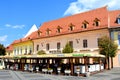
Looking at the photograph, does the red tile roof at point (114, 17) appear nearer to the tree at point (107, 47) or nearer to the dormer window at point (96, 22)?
the dormer window at point (96, 22)

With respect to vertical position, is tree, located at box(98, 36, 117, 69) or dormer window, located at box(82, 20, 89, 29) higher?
dormer window, located at box(82, 20, 89, 29)

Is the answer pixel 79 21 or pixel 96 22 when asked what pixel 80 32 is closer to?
pixel 96 22

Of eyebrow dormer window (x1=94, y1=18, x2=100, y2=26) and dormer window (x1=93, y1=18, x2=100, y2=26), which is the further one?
dormer window (x1=93, y1=18, x2=100, y2=26)

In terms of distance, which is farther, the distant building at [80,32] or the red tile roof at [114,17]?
the distant building at [80,32]

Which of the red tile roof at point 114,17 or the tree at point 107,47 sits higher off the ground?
the red tile roof at point 114,17

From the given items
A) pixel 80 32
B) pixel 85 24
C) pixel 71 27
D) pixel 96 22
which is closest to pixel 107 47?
pixel 96 22

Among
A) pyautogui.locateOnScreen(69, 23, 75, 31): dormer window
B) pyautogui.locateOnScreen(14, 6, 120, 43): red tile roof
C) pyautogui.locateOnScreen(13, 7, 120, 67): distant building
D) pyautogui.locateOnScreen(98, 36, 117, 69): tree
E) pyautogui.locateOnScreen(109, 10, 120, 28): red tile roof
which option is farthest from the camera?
pyautogui.locateOnScreen(69, 23, 75, 31): dormer window

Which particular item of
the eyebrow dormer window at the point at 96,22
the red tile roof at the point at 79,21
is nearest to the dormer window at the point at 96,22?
the eyebrow dormer window at the point at 96,22

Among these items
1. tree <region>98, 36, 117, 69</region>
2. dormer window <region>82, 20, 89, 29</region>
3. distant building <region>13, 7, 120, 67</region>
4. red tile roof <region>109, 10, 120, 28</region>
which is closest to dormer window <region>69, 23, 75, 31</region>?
distant building <region>13, 7, 120, 67</region>

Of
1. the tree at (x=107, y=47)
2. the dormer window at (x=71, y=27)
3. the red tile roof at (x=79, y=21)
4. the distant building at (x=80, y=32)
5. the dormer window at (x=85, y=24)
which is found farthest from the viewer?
the dormer window at (x=71, y=27)

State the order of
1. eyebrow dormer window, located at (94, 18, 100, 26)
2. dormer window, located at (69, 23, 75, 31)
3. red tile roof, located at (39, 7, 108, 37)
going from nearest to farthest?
eyebrow dormer window, located at (94, 18, 100, 26), red tile roof, located at (39, 7, 108, 37), dormer window, located at (69, 23, 75, 31)

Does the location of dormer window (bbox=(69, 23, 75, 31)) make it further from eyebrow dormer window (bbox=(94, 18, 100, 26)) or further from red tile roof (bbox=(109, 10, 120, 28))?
red tile roof (bbox=(109, 10, 120, 28))

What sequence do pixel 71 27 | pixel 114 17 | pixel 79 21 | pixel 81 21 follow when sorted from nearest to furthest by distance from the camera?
pixel 114 17
pixel 81 21
pixel 71 27
pixel 79 21

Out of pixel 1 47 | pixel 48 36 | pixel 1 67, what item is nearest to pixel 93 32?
pixel 48 36
